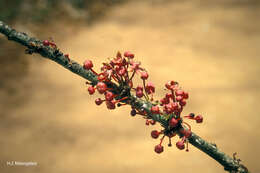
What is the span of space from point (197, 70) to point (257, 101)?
149cm

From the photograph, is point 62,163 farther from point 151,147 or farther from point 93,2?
point 93,2

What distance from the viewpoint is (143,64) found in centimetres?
684

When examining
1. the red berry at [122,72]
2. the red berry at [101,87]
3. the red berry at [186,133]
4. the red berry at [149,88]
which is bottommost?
the red berry at [186,133]

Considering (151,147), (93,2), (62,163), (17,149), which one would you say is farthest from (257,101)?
(93,2)

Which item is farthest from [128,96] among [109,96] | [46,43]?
[46,43]

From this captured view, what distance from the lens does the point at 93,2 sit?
9.61 meters

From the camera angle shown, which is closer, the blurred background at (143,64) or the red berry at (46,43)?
the red berry at (46,43)

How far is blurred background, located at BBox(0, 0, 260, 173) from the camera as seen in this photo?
4723mm

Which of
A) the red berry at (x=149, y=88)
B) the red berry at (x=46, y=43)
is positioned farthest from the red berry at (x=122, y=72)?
the red berry at (x=46, y=43)

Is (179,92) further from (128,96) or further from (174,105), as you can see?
(128,96)

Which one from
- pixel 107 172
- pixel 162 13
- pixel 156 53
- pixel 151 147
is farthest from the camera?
pixel 162 13

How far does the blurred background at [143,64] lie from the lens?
472 centimetres

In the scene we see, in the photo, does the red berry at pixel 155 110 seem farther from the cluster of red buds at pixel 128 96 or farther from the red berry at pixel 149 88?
the red berry at pixel 149 88

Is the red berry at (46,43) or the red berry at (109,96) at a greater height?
the red berry at (46,43)
